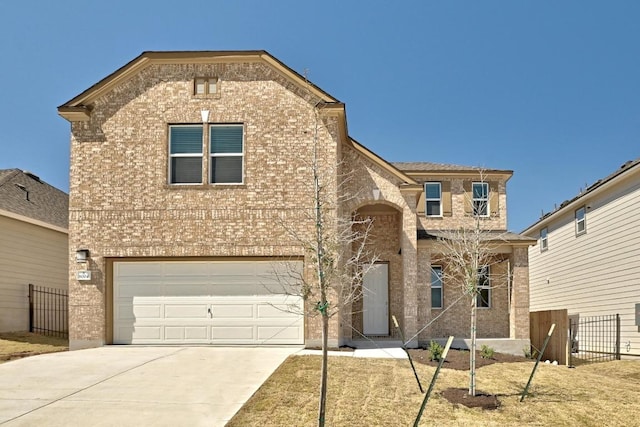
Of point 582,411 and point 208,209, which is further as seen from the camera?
point 208,209

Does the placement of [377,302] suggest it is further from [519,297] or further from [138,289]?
[138,289]

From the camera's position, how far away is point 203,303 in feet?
51.7

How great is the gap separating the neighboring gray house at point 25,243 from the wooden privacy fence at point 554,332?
15678 millimetres

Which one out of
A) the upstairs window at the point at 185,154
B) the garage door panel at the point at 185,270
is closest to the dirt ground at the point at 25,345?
the garage door panel at the point at 185,270

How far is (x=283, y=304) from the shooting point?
611 inches

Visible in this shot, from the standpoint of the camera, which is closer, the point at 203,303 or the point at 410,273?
the point at 203,303

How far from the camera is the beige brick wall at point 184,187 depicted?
51.0 ft

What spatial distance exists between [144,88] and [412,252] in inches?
336

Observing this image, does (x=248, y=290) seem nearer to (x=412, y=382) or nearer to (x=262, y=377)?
(x=262, y=377)

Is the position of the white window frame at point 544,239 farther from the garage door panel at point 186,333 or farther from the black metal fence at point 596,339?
the garage door panel at point 186,333

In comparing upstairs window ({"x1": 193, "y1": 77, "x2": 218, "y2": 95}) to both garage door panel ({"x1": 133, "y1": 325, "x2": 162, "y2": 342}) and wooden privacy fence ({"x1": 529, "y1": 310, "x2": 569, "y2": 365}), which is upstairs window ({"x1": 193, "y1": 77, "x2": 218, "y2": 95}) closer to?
garage door panel ({"x1": 133, "y1": 325, "x2": 162, "y2": 342})

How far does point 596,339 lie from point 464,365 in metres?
9.26

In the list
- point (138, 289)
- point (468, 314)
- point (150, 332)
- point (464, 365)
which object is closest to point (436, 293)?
point (468, 314)

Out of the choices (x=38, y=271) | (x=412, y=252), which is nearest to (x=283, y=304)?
(x=412, y=252)
